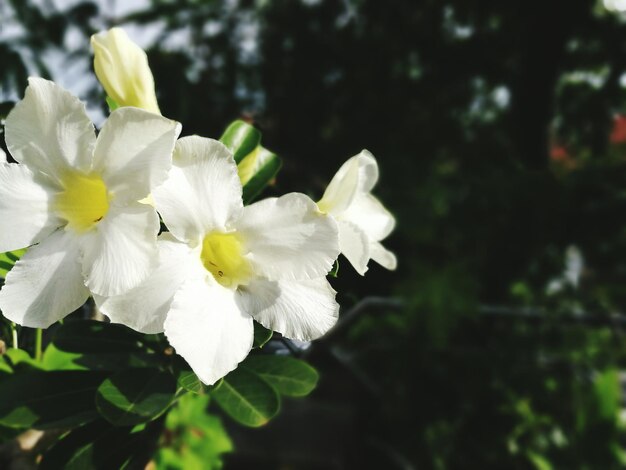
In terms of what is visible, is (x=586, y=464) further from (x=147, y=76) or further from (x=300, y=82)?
(x=147, y=76)

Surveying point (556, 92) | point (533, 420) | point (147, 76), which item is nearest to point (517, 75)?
point (556, 92)

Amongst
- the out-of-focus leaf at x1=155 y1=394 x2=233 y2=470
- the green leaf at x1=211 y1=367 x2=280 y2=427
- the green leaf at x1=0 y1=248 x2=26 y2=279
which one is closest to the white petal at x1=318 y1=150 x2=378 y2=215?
the green leaf at x1=211 y1=367 x2=280 y2=427

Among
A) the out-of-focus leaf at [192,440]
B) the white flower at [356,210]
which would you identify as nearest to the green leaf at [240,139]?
the white flower at [356,210]

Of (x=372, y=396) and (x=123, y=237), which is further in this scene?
(x=372, y=396)

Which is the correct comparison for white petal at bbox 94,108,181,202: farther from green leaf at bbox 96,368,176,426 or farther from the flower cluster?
green leaf at bbox 96,368,176,426

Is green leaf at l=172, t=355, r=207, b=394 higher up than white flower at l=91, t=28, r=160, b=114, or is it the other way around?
white flower at l=91, t=28, r=160, b=114
